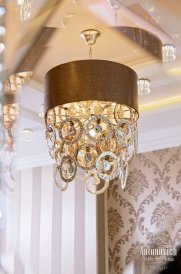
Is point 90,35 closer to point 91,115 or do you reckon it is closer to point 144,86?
point 91,115

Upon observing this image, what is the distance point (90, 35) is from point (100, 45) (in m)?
0.14

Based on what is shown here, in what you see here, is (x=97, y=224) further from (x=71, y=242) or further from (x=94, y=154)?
(x=94, y=154)

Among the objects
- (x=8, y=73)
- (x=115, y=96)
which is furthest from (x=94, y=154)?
(x=8, y=73)

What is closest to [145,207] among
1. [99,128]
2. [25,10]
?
[99,128]

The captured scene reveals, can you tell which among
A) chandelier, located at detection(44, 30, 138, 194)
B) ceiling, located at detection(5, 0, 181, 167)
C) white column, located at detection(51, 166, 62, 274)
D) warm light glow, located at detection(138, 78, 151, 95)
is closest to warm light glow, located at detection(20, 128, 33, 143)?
ceiling, located at detection(5, 0, 181, 167)

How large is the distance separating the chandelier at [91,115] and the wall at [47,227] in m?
1.46

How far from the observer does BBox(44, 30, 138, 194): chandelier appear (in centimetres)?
207

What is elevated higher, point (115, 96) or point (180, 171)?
point (115, 96)

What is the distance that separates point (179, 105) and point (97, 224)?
120 centimetres

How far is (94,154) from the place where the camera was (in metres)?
2.37

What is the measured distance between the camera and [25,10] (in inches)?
85.3

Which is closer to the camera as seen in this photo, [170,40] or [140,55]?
[170,40]

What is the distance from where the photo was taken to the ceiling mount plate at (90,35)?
244 centimetres

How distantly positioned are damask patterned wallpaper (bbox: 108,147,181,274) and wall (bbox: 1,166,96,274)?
19cm
